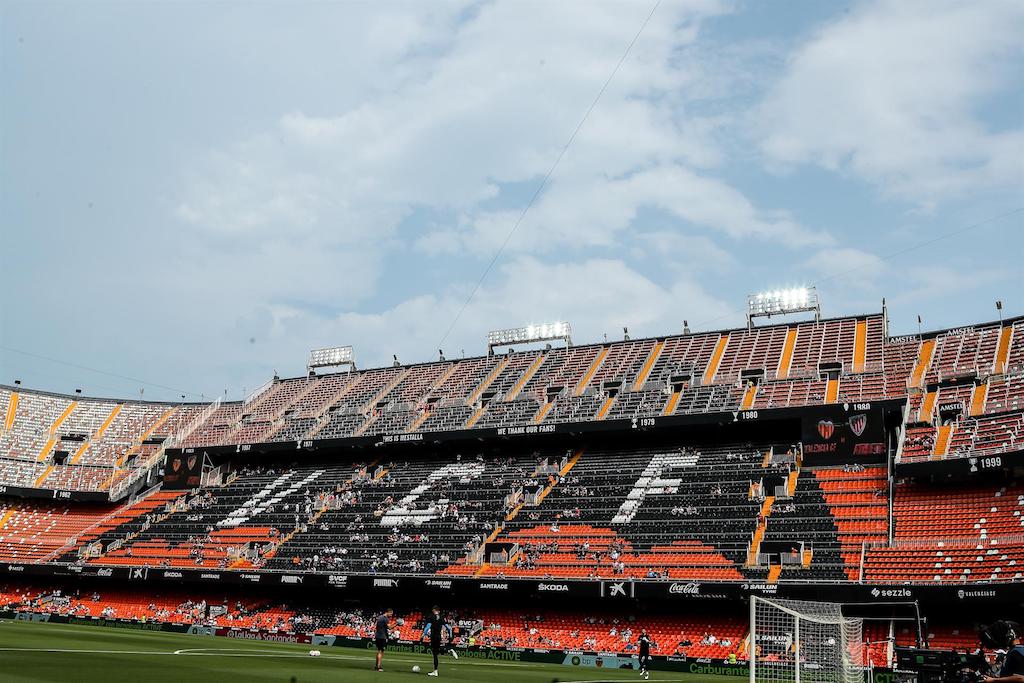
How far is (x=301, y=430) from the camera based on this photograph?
65250mm

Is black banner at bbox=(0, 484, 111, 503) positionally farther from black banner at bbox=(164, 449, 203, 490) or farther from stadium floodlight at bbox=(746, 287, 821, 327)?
stadium floodlight at bbox=(746, 287, 821, 327)

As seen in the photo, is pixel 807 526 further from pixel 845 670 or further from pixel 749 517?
pixel 845 670

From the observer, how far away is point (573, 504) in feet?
157

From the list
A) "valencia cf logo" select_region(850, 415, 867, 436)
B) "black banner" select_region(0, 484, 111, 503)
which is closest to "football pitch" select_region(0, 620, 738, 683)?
"valencia cf logo" select_region(850, 415, 867, 436)

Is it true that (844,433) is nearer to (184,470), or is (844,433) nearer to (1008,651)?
(1008,651)

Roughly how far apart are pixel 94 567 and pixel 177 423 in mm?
23497

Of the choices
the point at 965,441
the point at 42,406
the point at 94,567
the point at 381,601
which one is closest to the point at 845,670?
the point at 965,441

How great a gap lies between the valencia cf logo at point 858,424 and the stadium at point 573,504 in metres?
0.12

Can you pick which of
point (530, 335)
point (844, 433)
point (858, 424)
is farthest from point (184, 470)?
point (858, 424)

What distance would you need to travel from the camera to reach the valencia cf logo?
4409cm

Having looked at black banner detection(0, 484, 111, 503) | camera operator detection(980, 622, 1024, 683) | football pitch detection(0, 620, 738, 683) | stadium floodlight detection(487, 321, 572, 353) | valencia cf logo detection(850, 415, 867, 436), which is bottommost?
football pitch detection(0, 620, 738, 683)

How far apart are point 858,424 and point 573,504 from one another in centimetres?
1559

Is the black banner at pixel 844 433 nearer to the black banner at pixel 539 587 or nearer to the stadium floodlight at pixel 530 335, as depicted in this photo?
the black banner at pixel 539 587

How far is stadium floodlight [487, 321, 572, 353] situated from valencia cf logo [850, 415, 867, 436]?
26266 millimetres
